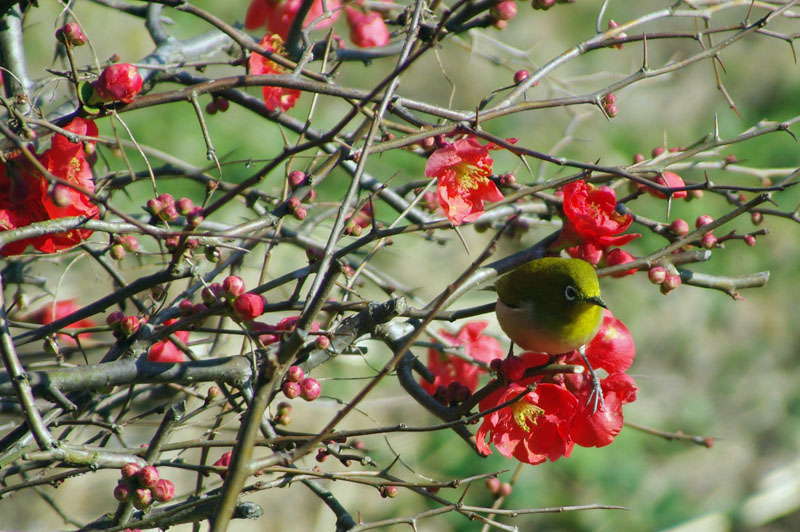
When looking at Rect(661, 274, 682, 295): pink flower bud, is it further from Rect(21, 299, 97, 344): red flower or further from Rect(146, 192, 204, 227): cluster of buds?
Rect(21, 299, 97, 344): red flower

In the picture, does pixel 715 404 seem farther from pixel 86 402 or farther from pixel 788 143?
pixel 86 402

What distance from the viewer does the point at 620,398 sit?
148cm

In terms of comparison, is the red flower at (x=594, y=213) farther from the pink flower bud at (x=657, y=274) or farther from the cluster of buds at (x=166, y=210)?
the cluster of buds at (x=166, y=210)

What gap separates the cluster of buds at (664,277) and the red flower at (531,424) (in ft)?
0.93

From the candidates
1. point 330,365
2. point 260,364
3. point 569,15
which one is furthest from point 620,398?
point 569,15

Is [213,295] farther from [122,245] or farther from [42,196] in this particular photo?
[42,196]

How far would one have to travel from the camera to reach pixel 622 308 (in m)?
4.79

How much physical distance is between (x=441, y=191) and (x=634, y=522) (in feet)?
9.33

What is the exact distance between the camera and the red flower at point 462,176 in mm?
1503

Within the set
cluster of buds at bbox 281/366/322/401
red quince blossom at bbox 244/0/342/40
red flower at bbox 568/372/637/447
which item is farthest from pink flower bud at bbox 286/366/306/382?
red quince blossom at bbox 244/0/342/40

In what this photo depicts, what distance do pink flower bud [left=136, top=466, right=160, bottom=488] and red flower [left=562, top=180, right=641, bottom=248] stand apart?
33.4 inches

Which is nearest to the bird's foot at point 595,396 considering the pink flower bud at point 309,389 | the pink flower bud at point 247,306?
the pink flower bud at point 309,389

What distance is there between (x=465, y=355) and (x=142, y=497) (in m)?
0.86

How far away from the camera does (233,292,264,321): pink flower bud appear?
1333 millimetres
